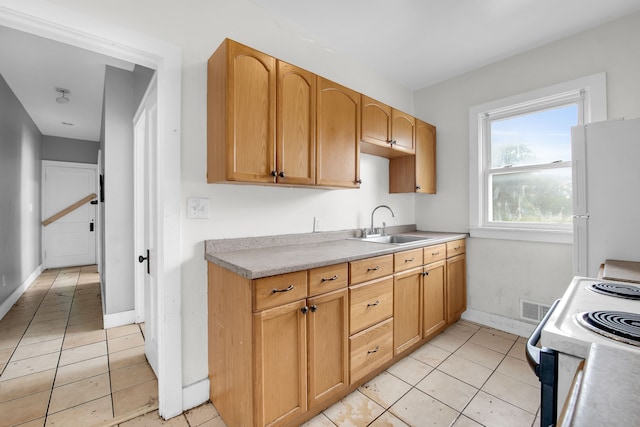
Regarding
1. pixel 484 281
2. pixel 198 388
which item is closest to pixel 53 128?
pixel 198 388

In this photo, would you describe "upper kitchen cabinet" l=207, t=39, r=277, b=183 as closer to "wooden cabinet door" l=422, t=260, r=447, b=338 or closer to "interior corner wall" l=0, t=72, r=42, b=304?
"wooden cabinet door" l=422, t=260, r=447, b=338

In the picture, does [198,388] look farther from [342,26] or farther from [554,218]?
[554,218]

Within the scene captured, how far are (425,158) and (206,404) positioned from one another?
112 inches

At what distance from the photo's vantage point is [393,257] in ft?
6.72

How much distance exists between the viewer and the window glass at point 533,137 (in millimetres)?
2502

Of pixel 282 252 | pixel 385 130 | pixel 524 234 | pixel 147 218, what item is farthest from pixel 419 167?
pixel 147 218

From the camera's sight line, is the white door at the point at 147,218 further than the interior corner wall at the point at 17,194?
No

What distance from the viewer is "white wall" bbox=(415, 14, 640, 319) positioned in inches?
86.6

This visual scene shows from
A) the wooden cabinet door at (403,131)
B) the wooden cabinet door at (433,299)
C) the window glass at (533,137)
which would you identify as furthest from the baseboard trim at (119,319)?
the window glass at (533,137)

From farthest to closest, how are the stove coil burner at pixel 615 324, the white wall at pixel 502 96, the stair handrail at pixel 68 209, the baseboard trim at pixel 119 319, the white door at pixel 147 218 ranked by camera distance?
the stair handrail at pixel 68 209 < the baseboard trim at pixel 119 319 < the white wall at pixel 502 96 < the white door at pixel 147 218 < the stove coil burner at pixel 615 324

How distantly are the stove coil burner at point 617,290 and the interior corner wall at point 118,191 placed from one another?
359 centimetres

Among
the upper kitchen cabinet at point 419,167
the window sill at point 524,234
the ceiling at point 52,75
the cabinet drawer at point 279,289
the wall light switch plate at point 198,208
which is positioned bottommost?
the cabinet drawer at point 279,289

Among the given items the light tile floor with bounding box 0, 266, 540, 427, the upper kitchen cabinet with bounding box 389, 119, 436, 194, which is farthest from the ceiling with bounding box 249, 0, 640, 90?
the light tile floor with bounding box 0, 266, 540, 427

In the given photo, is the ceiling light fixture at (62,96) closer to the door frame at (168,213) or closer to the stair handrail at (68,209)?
the stair handrail at (68,209)
